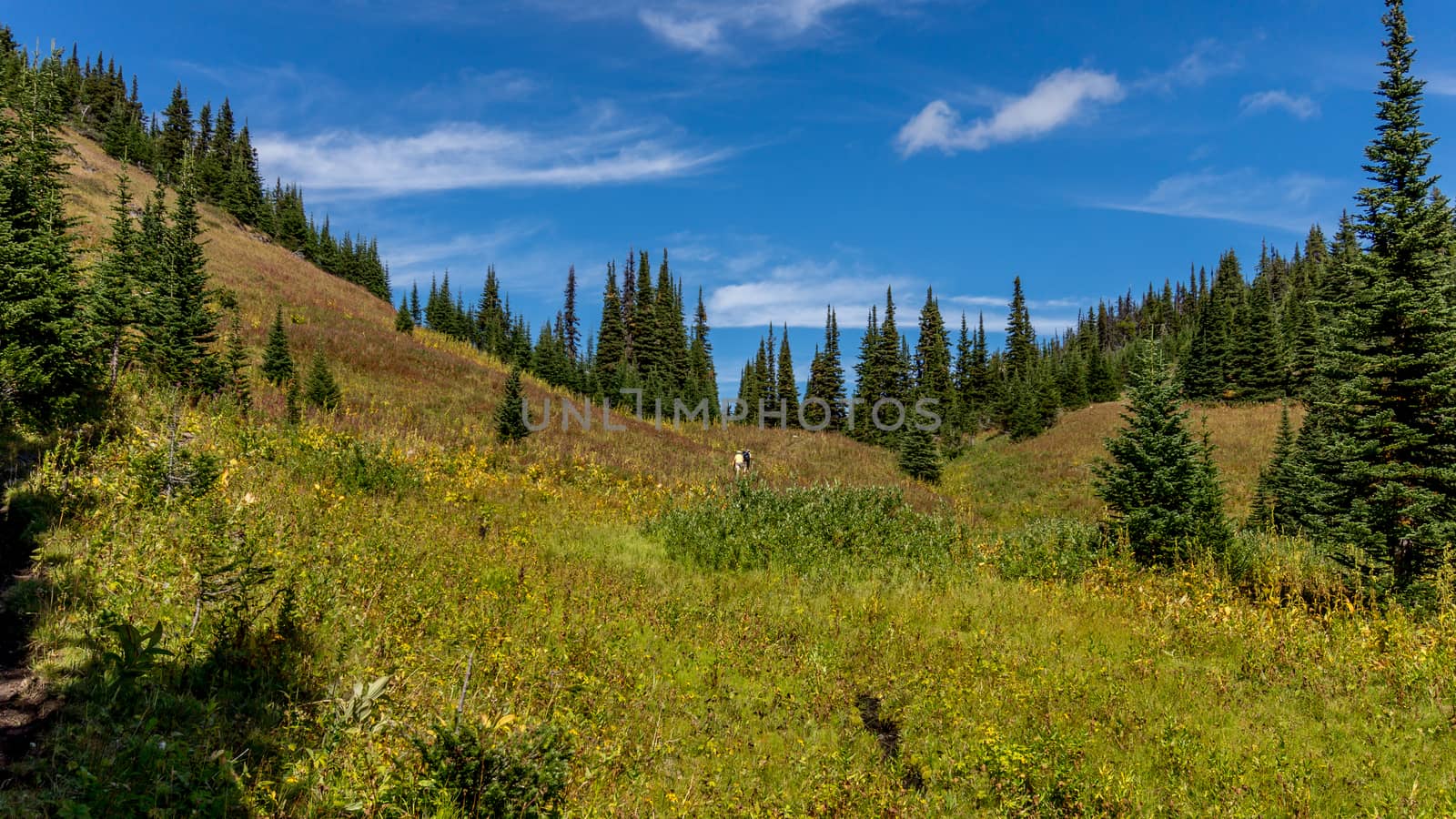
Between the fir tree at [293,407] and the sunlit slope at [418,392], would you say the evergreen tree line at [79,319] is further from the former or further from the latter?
the sunlit slope at [418,392]

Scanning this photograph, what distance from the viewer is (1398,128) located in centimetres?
1298

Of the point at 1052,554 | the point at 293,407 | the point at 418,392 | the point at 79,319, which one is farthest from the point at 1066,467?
the point at 79,319

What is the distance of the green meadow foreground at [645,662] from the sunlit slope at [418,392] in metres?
7.87

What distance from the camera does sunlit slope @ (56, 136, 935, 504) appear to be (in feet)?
64.8

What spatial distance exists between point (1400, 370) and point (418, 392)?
27925mm

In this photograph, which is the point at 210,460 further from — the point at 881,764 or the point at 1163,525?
the point at 1163,525

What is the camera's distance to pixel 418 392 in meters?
24.2

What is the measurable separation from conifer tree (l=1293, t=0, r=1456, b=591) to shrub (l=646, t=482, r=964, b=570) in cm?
660

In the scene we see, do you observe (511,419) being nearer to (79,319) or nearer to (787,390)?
(79,319)

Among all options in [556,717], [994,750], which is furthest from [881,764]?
[556,717]

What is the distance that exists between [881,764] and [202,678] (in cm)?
505

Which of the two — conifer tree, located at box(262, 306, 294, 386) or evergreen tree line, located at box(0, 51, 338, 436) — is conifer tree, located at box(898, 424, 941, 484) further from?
conifer tree, located at box(262, 306, 294, 386)

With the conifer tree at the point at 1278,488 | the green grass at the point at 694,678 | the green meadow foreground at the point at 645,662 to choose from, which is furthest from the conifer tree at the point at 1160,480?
the conifer tree at the point at 1278,488

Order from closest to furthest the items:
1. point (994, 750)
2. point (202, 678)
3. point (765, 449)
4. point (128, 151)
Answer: point (202, 678)
point (994, 750)
point (765, 449)
point (128, 151)
